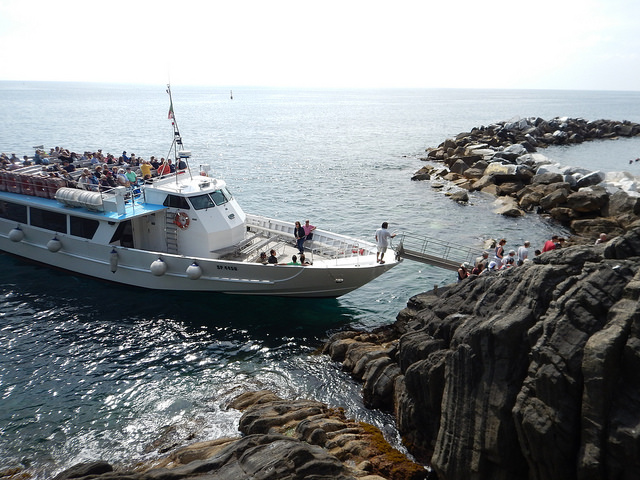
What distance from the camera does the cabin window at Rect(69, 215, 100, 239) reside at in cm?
2125

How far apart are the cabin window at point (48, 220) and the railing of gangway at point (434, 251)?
14317mm

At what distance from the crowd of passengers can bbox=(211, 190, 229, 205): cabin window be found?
2.88 m

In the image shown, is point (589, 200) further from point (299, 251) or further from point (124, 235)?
point (124, 235)

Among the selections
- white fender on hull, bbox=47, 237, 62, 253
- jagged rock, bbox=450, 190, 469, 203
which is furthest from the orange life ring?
jagged rock, bbox=450, 190, 469, 203

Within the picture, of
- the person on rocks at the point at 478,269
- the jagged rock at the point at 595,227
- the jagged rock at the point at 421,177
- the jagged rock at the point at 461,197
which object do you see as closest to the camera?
the person on rocks at the point at 478,269

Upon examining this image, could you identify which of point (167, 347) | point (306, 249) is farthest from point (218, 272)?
point (306, 249)

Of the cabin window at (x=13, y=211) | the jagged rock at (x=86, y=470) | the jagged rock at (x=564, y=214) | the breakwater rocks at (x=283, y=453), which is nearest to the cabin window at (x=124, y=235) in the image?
the cabin window at (x=13, y=211)

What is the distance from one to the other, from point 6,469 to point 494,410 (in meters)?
11.4

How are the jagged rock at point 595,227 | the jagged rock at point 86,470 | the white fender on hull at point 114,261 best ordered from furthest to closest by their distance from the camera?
the jagged rock at point 595,227 < the white fender on hull at point 114,261 < the jagged rock at point 86,470

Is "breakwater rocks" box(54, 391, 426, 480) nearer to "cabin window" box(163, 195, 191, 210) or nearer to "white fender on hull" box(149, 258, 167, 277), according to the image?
"white fender on hull" box(149, 258, 167, 277)

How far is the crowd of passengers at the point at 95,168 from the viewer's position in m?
22.7

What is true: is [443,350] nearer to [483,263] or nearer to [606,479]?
[606,479]

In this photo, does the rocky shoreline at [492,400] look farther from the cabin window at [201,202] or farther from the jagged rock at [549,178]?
the jagged rock at [549,178]

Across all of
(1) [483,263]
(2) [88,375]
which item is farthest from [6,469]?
(1) [483,263]
